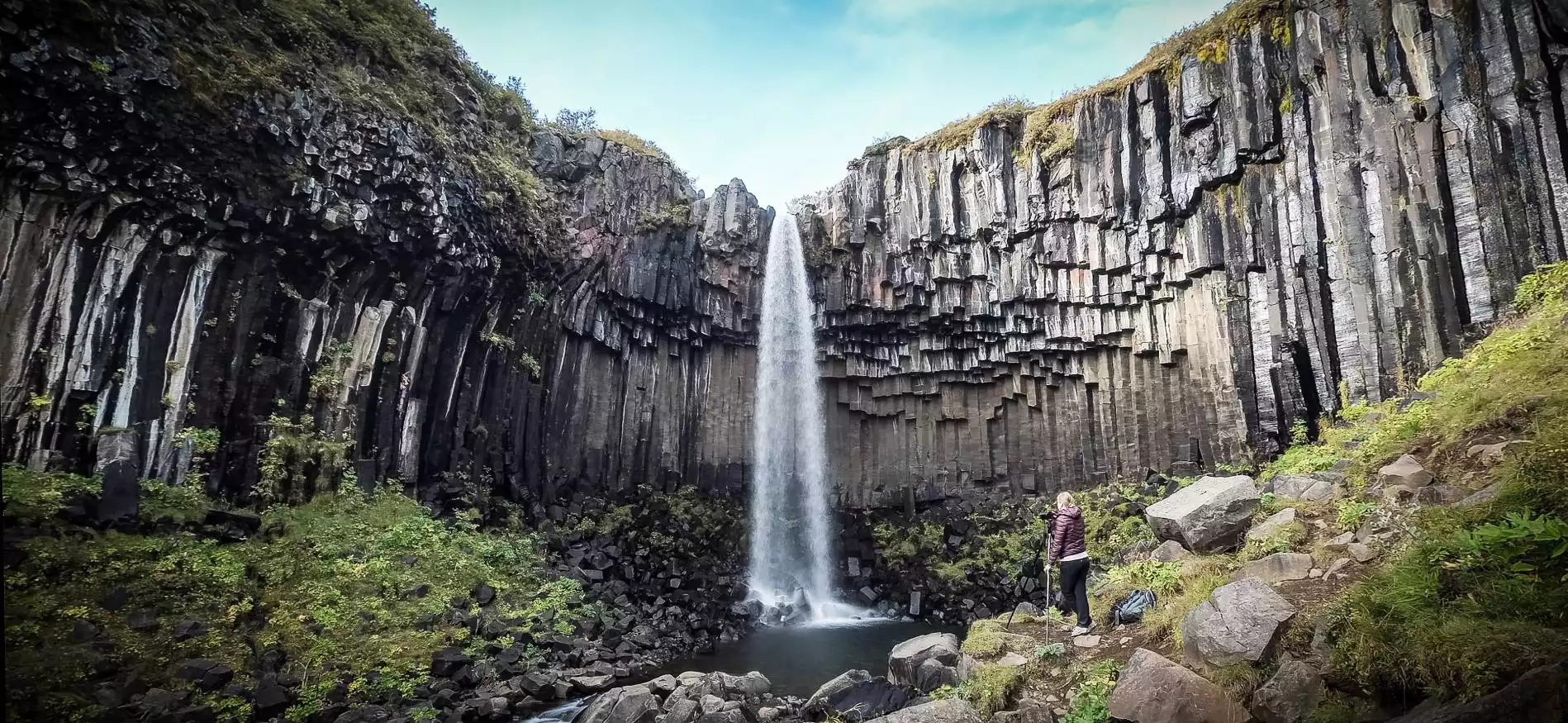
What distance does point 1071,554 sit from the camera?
325 inches

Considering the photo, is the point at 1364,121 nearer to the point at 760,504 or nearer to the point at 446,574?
the point at 760,504

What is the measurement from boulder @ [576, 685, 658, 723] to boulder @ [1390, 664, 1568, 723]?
7.59 meters

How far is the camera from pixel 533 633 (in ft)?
40.3

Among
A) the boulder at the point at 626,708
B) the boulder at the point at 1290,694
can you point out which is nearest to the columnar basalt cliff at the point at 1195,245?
the boulder at the point at 1290,694

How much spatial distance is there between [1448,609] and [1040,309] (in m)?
15.5

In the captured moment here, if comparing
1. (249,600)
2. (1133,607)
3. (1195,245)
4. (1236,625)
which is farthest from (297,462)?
(1195,245)

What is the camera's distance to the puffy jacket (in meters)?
8.30

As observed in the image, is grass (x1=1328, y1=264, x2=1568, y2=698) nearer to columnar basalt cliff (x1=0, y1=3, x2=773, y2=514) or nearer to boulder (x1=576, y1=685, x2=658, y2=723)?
boulder (x1=576, y1=685, x2=658, y2=723)

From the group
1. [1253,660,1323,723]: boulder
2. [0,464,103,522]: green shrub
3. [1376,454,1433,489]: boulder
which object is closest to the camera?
[1253,660,1323,723]: boulder

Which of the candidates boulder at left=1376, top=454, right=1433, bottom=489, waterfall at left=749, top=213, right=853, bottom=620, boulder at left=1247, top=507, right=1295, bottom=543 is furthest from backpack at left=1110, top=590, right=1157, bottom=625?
waterfall at left=749, top=213, right=853, bottom=620

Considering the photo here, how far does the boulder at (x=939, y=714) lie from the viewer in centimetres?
671

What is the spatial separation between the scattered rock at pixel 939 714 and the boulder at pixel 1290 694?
237 cm

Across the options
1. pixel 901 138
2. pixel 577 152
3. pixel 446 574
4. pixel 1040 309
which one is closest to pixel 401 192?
pixel 577 152

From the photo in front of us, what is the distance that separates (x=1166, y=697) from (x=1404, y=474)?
12.9 ft
